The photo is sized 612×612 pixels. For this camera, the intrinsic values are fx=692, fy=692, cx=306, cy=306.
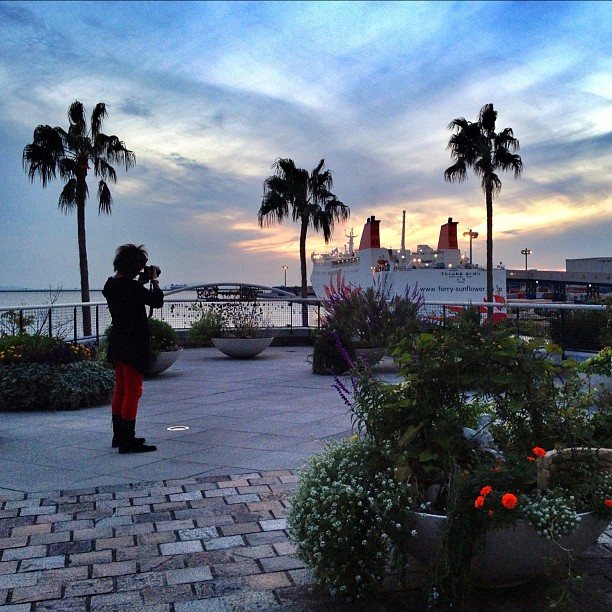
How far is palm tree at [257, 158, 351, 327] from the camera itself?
31.7 m

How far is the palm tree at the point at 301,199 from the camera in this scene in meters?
31.7

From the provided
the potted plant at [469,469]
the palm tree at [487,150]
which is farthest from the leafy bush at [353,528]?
the palm tree at [487,150]

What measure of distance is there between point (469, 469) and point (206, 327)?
11.3m

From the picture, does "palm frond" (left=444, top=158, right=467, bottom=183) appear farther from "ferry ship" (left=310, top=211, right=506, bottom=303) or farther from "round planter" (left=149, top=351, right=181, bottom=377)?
"round planter" (left=149, top=351, right=181, bottom=377)

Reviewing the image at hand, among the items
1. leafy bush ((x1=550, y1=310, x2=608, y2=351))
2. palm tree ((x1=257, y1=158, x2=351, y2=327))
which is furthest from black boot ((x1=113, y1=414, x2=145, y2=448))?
palm tree ((x1=257, y1=158, x2=351, y2=327))

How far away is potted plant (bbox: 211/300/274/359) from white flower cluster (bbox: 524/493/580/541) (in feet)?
34.3

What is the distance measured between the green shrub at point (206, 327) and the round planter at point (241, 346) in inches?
25.7

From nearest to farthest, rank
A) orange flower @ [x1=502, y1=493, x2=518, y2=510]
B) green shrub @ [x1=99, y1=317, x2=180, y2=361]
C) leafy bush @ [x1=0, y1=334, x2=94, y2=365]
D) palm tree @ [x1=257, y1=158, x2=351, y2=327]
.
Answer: orange flower @ [x1=502, y1=493, x2=518, y2=510] < leafy bush @ [x1=0, y1=334, x2=94, y2=365] < green shrub @ [x1=99, y1=317, x2=180, y2=361] < palm tree @ [x1=257, y1=158, x2=351, y2=327]

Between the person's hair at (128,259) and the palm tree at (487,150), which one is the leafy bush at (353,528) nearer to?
the person's hair at (128,259)

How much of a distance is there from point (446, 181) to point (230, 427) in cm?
3100

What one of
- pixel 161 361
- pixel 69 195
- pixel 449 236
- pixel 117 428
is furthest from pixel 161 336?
pixel 449 236

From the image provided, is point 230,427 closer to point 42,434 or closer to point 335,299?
point 42,434

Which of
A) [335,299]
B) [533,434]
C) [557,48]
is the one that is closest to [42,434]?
[533,434]

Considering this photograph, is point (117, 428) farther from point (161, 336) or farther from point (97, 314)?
point (97, 314)
